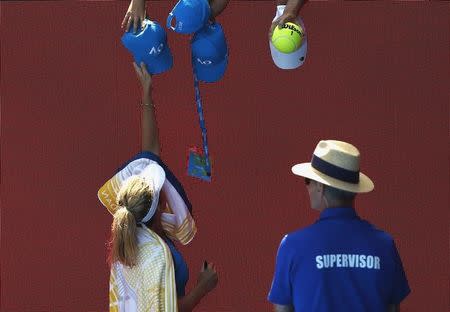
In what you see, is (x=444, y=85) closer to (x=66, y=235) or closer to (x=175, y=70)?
(x=175, y=70)

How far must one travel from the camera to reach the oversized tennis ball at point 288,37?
398 centimetres

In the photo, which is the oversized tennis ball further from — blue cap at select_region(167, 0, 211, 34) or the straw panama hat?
the straw panama hat

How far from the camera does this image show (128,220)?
373 cm

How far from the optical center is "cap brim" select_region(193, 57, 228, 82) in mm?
4262

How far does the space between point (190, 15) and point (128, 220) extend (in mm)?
833

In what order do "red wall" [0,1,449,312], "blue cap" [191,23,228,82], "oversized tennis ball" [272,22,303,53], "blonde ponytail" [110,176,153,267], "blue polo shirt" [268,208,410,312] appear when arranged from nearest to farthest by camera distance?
"blue polo shirt" [268,208,410,312]
"blonde ponytail" [110,176,153,267]
"oversized tennis ball" [272,22,303,53]
"blue cap" [191,23,228,82]
"red wall" [0,1,449,312]

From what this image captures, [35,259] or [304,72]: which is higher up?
[304,72]

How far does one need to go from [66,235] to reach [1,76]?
77cm

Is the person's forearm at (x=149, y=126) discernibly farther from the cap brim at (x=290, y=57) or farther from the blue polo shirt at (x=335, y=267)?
the blue polo shirt at (x=335, y=267)

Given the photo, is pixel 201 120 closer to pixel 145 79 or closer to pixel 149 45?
pixel 145 79

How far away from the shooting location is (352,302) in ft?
11.4

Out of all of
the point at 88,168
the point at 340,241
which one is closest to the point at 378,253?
the point at 340,241

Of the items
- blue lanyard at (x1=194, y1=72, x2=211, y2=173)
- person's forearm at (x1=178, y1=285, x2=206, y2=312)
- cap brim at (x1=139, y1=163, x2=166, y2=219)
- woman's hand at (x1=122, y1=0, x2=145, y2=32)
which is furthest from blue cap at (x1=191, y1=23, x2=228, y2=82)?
person's forearm at (x1=178, y1=285, x2=206, y2=312)

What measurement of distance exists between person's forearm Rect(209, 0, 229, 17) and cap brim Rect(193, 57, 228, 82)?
192 mm
